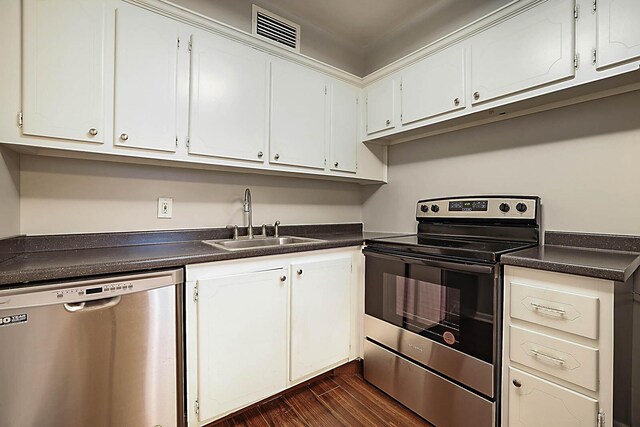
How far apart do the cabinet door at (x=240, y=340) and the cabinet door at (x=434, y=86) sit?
1.45 meters

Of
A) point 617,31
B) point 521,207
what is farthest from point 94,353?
point 617,31

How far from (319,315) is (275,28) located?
2.11m

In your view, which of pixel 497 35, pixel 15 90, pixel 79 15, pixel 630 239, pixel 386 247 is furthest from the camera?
pixel 386 247

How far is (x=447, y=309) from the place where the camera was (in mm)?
1489

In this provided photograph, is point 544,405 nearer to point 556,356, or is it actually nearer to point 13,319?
point 556,356

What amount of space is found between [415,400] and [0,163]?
2.33 metres

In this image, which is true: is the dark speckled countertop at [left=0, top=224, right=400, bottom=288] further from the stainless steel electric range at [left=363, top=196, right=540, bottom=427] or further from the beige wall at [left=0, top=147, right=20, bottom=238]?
the stainless steel electric range at [left=363, top=196, right=540, bottom=427]

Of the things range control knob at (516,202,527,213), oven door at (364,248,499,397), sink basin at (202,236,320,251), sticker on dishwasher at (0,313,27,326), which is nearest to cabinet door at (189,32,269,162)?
sink basin at (202,236,320,251)

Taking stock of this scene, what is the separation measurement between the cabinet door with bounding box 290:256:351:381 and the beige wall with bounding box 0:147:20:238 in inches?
52.7

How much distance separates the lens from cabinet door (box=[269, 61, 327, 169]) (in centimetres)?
194

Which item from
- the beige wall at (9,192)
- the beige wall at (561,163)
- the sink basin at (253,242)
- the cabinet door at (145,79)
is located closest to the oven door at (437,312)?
the sink basin at (253,242)

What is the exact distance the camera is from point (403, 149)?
2527mm

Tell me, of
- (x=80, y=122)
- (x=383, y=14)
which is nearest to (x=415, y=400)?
(x=80, y=122)

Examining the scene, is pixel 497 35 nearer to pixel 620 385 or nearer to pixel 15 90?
pixel 620 385
